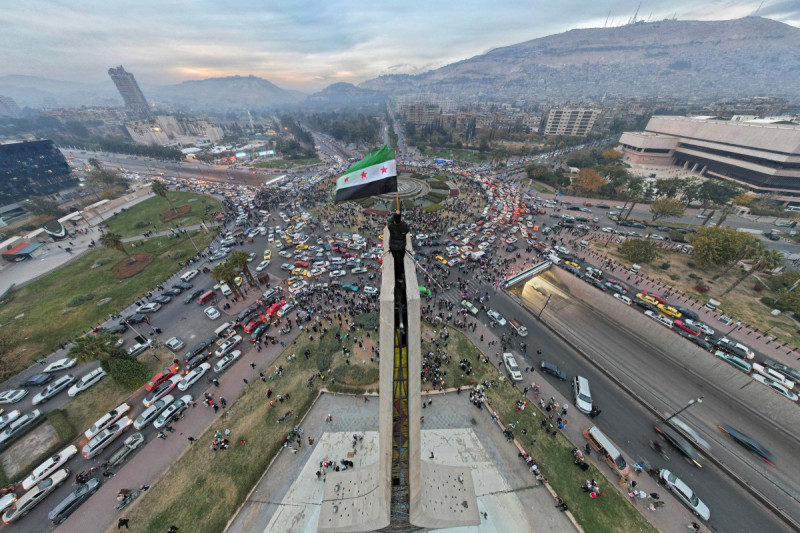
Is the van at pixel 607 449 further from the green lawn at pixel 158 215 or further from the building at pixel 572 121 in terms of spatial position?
the building at pixel 572 121

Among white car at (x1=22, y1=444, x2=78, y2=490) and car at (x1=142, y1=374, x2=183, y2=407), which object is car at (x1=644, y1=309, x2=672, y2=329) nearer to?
car at (x1=142, y1=374, x2=183, y2=407)

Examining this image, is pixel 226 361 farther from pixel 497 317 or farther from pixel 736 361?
pixel 736 361

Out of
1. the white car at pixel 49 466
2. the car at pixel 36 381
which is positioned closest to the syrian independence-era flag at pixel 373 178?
the white car at pixel 49 466

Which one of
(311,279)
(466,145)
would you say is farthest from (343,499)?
(466,145)

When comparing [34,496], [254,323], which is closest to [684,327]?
[254,323]

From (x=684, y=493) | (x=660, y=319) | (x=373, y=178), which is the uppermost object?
(x=373, y=178)

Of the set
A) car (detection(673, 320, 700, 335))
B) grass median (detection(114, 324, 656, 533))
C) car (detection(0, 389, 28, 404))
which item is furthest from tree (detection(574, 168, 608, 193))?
car (detection(0, 389, 28, 404))
